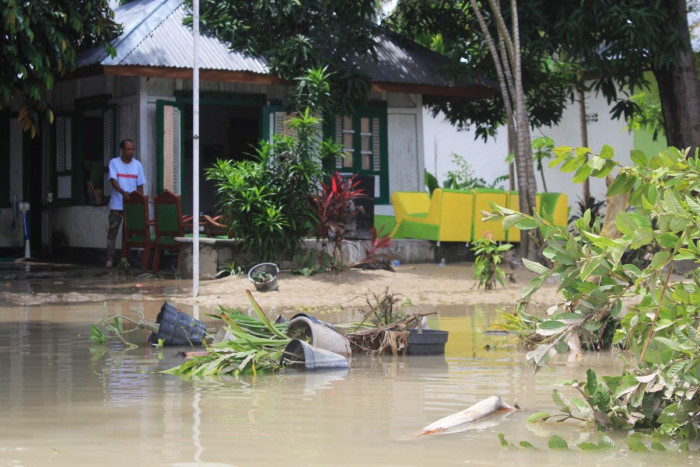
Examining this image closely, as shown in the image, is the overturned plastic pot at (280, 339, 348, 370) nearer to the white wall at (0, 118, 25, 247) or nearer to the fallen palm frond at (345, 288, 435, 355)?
the fallen palm frond at (345, 288, 435, 355)

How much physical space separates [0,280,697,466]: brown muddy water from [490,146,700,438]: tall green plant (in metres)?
0.22

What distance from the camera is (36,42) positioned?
517 inches

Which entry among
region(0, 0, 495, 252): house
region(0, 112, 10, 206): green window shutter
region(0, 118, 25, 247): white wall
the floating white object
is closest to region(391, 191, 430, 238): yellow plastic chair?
region(0, 0, 495, 252): house

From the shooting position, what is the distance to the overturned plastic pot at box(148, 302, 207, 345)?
7824 mm

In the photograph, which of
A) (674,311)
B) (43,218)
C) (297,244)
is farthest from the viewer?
(43,218)

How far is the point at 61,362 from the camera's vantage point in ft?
22.8

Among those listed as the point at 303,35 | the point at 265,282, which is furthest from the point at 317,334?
the point at 303,35

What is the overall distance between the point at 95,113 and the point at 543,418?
1370cm

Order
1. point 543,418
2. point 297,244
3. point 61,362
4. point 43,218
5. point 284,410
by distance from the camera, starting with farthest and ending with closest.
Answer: point 43,218, point 297,244, point 61,362, point 284,410, point 543,418

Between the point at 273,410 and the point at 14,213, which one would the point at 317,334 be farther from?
the point at 14,213

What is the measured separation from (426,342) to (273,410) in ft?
7.81

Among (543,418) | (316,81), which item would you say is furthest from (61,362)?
(316,81)

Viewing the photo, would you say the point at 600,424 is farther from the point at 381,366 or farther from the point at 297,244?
the point at 297,244

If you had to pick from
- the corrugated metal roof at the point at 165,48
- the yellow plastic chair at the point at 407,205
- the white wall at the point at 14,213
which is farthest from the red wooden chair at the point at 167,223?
the white wall at the point at 14,213
